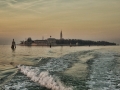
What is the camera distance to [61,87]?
32.8 ft

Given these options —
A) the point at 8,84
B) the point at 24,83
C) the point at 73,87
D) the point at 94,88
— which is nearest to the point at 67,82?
the point at 73,87

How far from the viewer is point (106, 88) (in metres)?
9.95

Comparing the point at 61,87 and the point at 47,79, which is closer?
the point at 61,87

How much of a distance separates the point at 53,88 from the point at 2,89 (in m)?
2.71

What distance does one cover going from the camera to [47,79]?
38.3 ft

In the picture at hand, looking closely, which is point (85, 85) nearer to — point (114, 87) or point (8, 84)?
point (114, 87)

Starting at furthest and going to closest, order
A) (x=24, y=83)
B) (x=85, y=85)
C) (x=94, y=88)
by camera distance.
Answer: (x=24, y=83) < (x=85, y=85) < (x=94, y=88)

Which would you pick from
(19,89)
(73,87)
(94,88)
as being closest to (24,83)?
(19,89)

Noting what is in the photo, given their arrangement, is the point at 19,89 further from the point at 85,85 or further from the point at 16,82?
the point at 85,85

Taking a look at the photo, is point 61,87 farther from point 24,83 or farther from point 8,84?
point 8,84

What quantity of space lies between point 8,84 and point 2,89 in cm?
103

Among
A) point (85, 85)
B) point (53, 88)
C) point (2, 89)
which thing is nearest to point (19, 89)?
point (2, 89)

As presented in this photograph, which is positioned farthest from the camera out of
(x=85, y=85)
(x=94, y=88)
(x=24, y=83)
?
(x=24, y=83)

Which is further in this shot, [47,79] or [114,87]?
[47,79]
